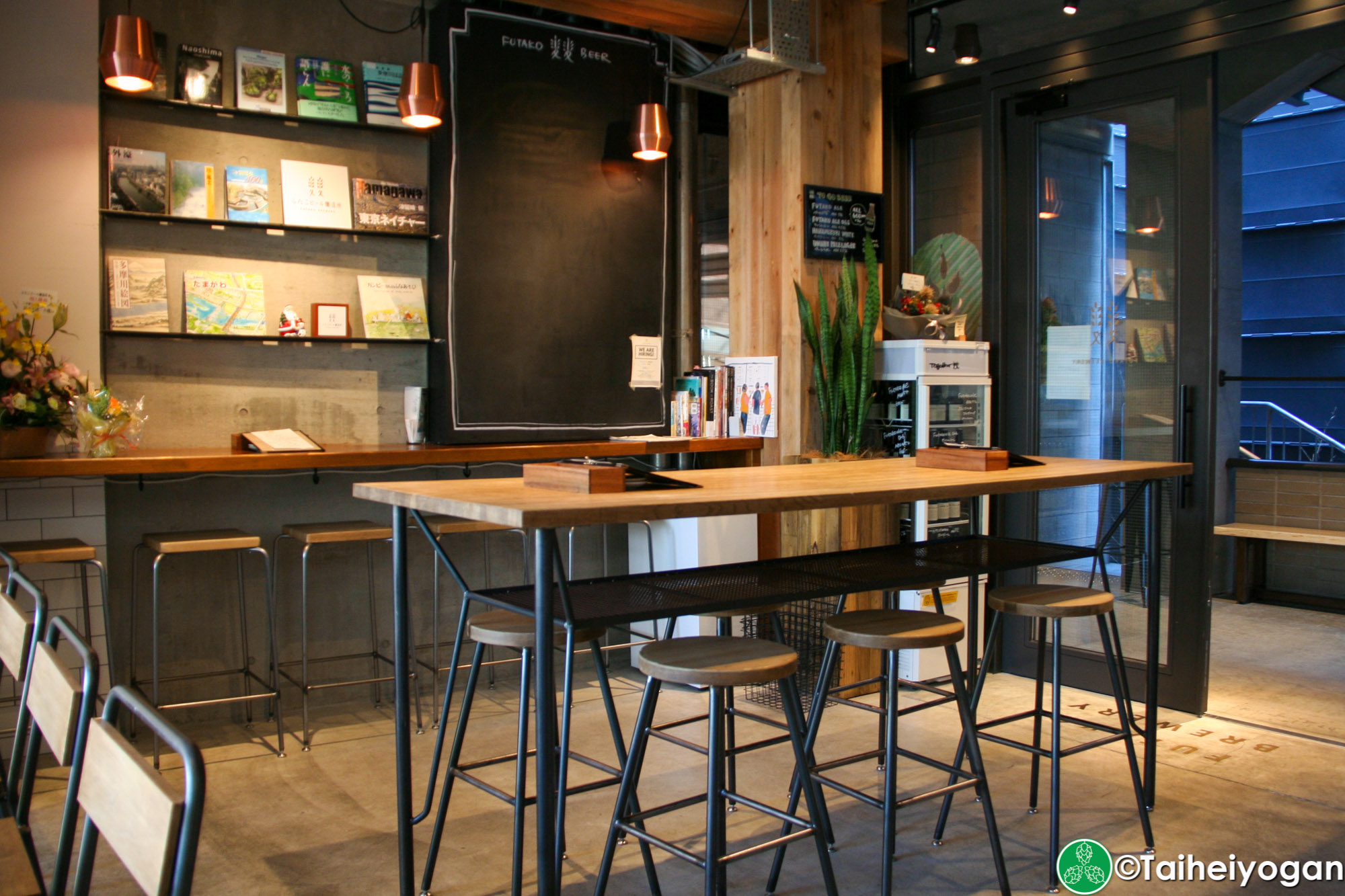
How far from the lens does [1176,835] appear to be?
3217 millimetres

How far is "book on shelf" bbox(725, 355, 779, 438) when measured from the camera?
500 cm

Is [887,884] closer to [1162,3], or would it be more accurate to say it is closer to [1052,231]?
[1052,231]

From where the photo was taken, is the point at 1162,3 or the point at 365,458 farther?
the point at 1162,3

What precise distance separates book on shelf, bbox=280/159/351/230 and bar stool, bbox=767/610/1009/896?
2822 millimetres

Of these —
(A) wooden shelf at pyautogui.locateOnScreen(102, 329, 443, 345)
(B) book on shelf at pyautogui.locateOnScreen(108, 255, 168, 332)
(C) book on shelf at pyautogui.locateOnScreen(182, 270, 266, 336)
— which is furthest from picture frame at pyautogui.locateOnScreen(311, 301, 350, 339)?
(B) book on shelf at pyautogui.locateOnScreen(108, 255, 168, 332)

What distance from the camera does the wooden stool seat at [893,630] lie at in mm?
2635

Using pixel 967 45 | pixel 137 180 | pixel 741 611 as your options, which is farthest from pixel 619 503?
pixel 967 45

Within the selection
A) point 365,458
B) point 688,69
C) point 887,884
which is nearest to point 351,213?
point 365,458

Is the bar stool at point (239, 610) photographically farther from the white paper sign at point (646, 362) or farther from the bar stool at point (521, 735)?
the white paper sign at point (646, 362)

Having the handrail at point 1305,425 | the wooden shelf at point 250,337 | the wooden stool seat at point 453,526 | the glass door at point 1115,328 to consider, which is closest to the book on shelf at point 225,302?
the wooden shelf at point 250,337

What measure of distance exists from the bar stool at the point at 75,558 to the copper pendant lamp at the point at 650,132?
2.75 meters

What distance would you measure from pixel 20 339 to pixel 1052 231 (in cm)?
412

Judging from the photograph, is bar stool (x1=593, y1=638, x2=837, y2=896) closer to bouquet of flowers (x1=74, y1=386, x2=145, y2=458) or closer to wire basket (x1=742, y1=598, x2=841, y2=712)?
wire basket (x1=742, y1=598, x2=841, y2=712)

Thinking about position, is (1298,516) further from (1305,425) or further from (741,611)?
(741,611)
